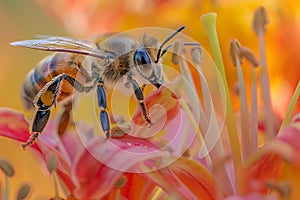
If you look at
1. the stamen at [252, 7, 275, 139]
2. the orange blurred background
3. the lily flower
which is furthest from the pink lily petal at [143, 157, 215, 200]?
the orange blurred background

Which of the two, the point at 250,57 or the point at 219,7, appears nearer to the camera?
the point at 250,57

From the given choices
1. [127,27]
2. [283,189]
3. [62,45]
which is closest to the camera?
[283,189]

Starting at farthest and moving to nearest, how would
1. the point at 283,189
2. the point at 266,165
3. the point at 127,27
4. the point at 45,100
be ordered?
the point at 127,27, the point at 45,100, the point at 266,165, the point at 283,189

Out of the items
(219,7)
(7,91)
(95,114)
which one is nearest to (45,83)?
(95,114)

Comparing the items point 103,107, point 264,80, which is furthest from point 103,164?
point 264,80

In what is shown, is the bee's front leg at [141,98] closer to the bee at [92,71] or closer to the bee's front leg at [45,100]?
the bee at [92,71]

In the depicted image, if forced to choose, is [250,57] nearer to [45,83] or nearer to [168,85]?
[168,85]

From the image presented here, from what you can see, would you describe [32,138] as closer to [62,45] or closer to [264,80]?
[62,45]
